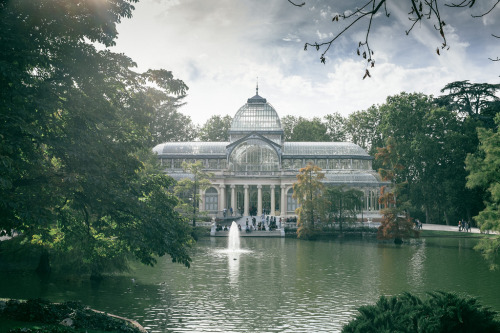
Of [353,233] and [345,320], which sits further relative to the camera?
[353,233]

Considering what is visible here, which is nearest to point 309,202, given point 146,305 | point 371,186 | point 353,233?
point 353,233

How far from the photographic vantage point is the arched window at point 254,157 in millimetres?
70981

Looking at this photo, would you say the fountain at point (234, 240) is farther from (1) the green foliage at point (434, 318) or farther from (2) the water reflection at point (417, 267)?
(1) the green foliage at point (434, 318)

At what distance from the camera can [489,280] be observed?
89.0 ft

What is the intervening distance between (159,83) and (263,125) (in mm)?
58766

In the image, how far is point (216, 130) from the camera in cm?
9606

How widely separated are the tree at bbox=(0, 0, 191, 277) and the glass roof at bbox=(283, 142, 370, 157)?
5534 centimetres

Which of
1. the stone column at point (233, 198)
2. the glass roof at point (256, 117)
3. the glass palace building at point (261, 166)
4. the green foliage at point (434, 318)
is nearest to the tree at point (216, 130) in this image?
the glass roof at point (256, 117)

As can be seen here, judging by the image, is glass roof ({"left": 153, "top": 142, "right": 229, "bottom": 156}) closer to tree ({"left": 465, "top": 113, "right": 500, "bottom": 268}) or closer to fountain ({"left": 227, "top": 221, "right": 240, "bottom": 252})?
fountain ({"left": 227, "top": 221, "right": 240, "bottom": 252})

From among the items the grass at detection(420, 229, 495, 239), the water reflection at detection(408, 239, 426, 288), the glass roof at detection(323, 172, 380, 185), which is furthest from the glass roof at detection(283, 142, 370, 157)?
the water reflection at detection(408, 239, 426, 288)

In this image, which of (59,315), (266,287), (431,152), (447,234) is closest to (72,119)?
(59,315)

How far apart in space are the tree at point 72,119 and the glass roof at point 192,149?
54.2 metres

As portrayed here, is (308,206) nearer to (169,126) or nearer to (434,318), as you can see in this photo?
(434,318)

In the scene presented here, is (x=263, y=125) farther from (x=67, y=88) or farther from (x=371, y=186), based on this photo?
(x=67, y=88)
